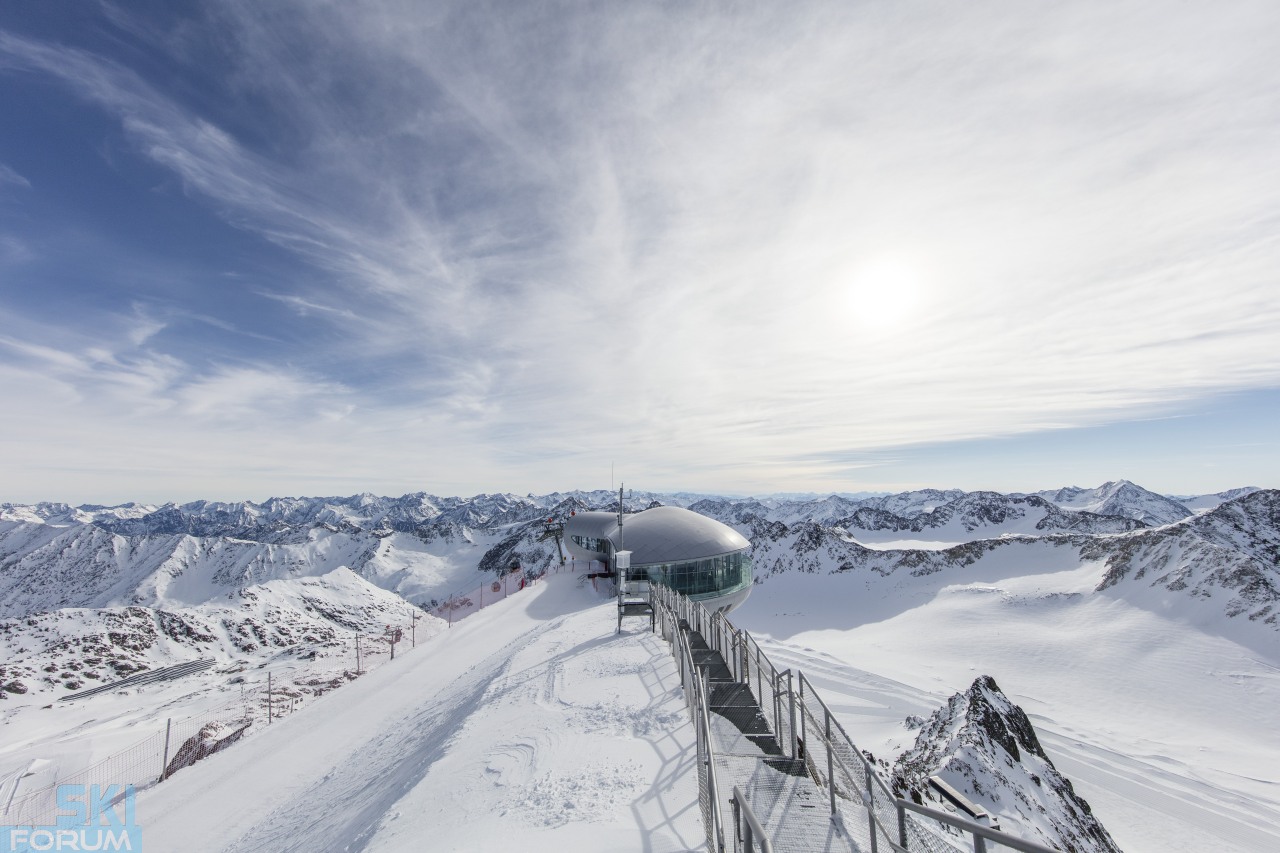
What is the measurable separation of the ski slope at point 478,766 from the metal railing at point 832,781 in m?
1.48

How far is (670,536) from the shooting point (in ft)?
133

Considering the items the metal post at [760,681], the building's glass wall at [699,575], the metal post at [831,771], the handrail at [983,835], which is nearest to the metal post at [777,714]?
the metal post at [760,681]

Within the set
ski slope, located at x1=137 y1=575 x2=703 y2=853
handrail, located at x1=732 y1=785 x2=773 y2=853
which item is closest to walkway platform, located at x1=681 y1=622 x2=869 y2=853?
ski slope, located at x1=137 y1=575 x2=703 y2=853

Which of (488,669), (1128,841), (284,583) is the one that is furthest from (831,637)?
(284,583)

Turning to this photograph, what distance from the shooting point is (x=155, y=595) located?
180 meters

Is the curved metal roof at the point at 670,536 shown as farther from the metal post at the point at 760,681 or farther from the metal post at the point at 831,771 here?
the metal post at the point at 831,771

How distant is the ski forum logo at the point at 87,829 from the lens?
13.6m

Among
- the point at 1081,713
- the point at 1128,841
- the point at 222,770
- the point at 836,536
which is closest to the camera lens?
the point at 222,770

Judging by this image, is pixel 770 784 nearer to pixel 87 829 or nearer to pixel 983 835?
pixel 983 835

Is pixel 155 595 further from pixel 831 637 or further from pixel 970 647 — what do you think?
pixel 970 647

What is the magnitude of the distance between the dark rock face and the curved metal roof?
20657mm

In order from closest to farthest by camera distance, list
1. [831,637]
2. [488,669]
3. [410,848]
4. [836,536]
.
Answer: [410,848] → [488,669] → [831,637] → [836,536]

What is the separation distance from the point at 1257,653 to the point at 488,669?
271 feet

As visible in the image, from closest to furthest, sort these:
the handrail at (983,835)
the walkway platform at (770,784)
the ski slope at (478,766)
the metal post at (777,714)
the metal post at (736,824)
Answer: the handrail at (983,835), the metal post at (736,824), the walkway platform at (770,784), the ski slope at (478,766), the metal post at (777,714)
